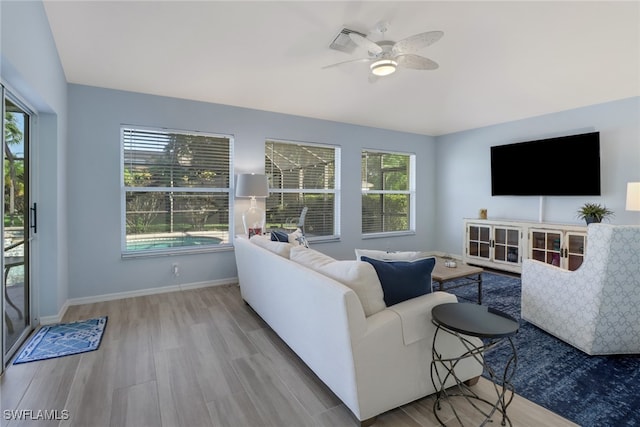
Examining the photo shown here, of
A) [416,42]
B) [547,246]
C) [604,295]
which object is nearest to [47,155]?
[416,42]

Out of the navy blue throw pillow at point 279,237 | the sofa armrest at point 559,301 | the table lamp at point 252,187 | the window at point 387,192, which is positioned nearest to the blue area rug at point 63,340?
the navy blue throw pillow at point 279,237

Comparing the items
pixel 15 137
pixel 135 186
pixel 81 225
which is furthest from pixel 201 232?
pixel 15 137

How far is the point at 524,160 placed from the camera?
500 cm

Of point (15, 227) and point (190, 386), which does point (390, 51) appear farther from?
point (15, 227)

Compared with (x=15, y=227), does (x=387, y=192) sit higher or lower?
higher

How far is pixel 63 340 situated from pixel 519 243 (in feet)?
18.7

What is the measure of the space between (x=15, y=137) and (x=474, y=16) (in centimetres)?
406

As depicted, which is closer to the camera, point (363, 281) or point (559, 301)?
point (363, 281)

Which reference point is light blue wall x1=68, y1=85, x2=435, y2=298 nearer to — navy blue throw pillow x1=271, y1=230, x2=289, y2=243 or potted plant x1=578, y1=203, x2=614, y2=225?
navy blue throw pillow x1=271, y1=230, x2=289, y2=243

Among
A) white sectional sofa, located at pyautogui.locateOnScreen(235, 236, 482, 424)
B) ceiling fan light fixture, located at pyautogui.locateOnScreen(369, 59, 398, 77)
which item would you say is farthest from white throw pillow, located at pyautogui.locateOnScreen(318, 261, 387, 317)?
ceiling fan light fixture, located at pyautogui.locateOnScreen(369, 59, 398, 77)

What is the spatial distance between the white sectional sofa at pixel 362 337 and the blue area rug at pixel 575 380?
44 cm

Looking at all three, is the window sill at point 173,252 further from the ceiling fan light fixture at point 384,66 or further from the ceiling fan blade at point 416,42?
the ceiling fan blade at point 416,42

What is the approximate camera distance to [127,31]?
9.54 feet

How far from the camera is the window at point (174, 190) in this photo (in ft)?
12.8
